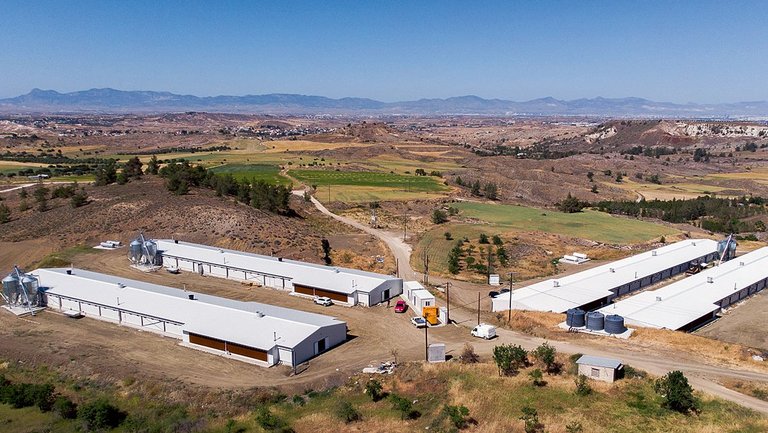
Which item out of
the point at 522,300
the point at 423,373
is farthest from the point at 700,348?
the point at 423,373

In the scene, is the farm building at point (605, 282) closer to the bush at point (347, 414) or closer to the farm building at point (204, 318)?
the farm building at point (204, 318)

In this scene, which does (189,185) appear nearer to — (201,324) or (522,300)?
(201,324)

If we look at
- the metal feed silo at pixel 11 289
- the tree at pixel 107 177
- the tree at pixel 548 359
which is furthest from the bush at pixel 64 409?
the tree at pixel 107 177

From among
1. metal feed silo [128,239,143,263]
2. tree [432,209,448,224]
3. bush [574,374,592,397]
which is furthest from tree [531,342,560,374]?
tree [432,209,448,224]

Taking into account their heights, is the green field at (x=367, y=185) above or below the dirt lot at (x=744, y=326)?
above

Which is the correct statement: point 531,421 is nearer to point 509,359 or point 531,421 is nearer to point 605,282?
point 509,359

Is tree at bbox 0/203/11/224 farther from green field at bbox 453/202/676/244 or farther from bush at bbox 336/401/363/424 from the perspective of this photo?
bush at bbox 336/401/363/424

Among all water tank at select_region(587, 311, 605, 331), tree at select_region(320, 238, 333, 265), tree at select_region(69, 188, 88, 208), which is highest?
tree at select_region(69, 188, 88, 208)
